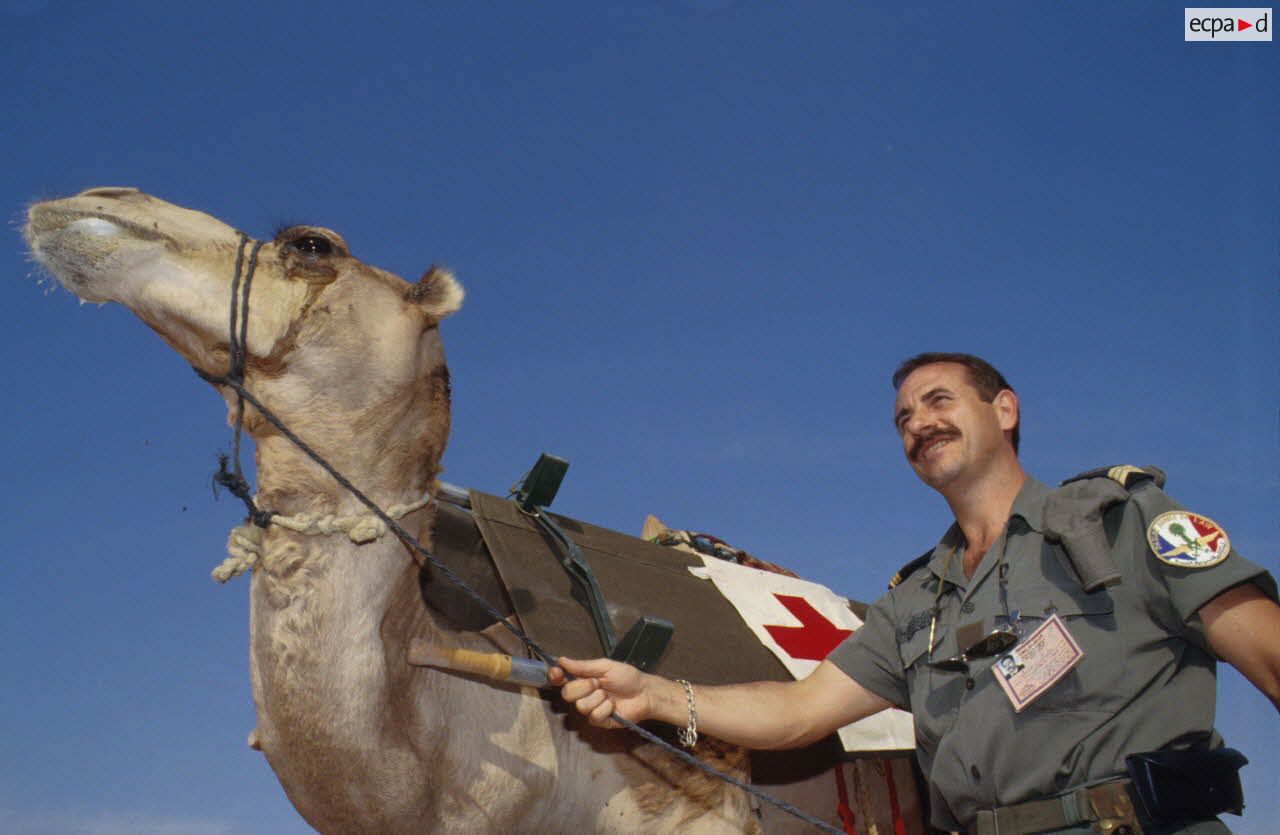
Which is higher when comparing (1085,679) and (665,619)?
(665,619)

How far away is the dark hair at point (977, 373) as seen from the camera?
4.26m

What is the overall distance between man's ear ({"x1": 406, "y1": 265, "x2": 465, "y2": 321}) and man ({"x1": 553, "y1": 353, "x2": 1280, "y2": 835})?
1.37 m

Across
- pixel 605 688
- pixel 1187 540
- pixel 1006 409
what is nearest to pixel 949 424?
pixel 1006 409

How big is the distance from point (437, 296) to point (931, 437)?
1917mm

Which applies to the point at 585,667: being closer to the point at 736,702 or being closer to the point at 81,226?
the point at 736,702

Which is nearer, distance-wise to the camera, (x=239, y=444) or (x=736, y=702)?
(x=239, y=444)

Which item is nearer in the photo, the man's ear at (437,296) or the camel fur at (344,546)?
the camel fur at (344,546)

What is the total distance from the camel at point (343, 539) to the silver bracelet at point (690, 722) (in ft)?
1.06

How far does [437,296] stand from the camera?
4094mm

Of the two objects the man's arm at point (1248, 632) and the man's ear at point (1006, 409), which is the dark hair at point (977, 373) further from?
the man's arm at point (1248, 632)

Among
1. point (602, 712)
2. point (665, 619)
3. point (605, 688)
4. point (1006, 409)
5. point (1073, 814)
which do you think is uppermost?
point (1006, 409)

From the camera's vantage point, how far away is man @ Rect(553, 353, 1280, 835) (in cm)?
312

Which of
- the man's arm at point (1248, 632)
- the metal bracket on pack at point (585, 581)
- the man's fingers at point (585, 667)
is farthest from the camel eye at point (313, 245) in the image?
the man's arm at point (1248, 632)

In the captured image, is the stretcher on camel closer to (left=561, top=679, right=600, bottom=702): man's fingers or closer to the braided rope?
(left=561, top=679, right=600, bottom=702): man's fingers
